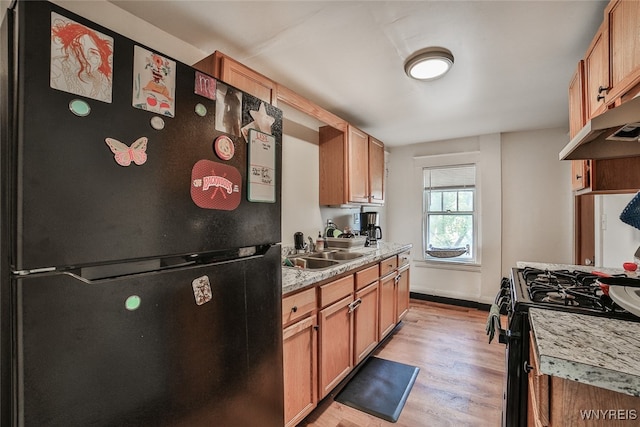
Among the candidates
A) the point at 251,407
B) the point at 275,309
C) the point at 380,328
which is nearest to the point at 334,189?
the point at 380,328

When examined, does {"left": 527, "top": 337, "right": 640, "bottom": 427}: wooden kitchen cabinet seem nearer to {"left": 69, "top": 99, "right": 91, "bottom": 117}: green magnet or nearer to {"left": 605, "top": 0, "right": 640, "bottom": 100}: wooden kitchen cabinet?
{"left": 605, "top": 0, "right": 640, "bottom": 100}: wooden kitchen cabinet

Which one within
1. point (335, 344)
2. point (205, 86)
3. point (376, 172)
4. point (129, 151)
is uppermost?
point (376, 172)

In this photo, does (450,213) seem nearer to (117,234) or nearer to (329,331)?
(329,331)

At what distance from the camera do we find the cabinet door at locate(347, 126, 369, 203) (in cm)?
289

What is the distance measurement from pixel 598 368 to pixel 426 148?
12.7 feet

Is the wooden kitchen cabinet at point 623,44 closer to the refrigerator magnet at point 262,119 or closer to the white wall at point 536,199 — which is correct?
the refrigerator magnet at point 262,119

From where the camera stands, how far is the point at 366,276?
2.31 metres

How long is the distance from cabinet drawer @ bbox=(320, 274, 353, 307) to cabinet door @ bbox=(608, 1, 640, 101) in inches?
67.9

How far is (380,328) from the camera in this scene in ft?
8.46

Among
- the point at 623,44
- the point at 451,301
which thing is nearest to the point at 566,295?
the point at 623,44

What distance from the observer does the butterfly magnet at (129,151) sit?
73cm

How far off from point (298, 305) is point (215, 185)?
887mm

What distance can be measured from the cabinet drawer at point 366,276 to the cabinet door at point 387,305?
0.59ft

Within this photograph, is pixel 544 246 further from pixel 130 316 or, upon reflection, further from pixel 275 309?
pixel 130 316
